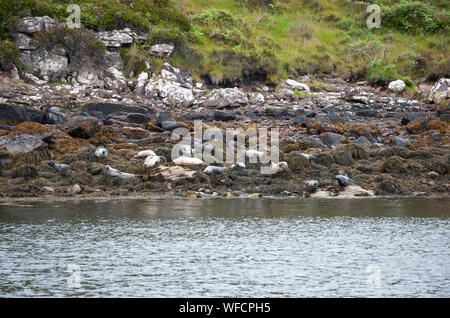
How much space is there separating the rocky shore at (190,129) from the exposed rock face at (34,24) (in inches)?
4.6

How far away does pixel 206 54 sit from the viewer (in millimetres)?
24891

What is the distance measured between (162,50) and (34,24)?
508 centimetres

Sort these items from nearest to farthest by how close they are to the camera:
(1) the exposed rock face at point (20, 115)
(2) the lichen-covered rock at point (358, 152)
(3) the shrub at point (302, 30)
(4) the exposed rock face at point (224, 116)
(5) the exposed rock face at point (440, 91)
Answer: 1. (2) the lichen-covered rock at point (358, 152)
2. (1) the exposed rock face at point (20, 115)
3. (4) the exposed rock face at point (224, 116)
4. (5) the exposed rock face at point (440, 91)
5. (3) the shrub at point (302, 30)

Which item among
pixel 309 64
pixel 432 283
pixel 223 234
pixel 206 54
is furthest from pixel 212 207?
pixel 309 64

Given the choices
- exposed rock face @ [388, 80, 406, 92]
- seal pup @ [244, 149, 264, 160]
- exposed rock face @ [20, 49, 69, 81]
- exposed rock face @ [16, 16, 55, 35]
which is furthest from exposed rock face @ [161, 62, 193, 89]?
seal pup @ [244, 149, 264, 160]

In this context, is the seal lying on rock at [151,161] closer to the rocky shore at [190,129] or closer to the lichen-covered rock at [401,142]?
the rocky shore at [190,129]

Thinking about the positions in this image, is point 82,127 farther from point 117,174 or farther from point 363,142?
point 363,142

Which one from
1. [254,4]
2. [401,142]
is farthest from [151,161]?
[254,4]

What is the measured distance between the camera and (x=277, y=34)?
29609mm

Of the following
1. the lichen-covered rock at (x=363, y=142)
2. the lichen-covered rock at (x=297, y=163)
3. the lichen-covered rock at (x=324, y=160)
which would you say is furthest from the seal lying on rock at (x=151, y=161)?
the lichen-covered rock at (x=363, y=142)

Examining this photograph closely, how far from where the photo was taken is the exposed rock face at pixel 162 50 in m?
23.3

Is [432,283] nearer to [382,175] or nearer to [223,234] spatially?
[223,234]

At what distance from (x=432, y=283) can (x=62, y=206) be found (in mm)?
6247

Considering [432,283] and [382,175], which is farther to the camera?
[382,175]
